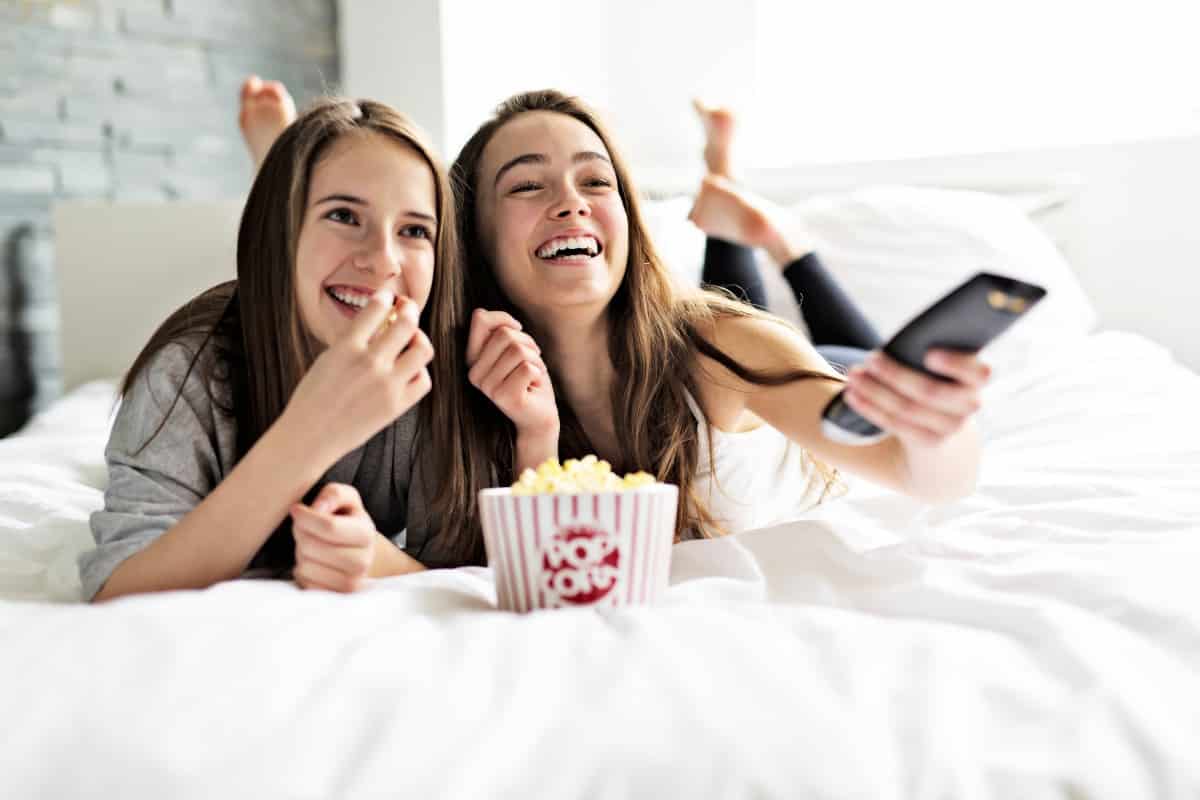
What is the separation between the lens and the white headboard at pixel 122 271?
234 cm

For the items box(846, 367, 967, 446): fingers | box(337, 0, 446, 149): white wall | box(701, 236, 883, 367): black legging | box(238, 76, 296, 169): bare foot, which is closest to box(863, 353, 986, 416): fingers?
box(846, 367, 967, 446): fingers

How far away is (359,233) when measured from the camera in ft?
3.32

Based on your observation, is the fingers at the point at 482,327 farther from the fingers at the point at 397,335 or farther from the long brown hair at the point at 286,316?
the fingers at the point at 397,335

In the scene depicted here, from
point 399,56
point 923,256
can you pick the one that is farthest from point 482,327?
point 399,56

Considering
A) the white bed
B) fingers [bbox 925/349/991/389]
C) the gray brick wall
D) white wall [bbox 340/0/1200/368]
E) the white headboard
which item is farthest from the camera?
the gray brick wall

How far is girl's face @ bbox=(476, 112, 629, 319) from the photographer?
45.1 inches

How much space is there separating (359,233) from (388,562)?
287 millimetres

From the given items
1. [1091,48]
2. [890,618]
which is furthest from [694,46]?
[890,618]

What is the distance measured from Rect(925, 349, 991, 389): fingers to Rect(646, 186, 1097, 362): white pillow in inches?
45.6

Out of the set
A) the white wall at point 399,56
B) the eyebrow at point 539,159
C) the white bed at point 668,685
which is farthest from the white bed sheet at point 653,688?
the white wall at point 399,56

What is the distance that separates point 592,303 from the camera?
1172mm

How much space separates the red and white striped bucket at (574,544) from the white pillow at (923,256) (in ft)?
3.83

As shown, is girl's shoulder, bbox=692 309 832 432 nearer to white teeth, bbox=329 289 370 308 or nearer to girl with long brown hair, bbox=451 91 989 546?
girl with long brown hair, bbox=451 91 989 546

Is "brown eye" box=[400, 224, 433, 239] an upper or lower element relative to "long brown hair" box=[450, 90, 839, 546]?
upper
